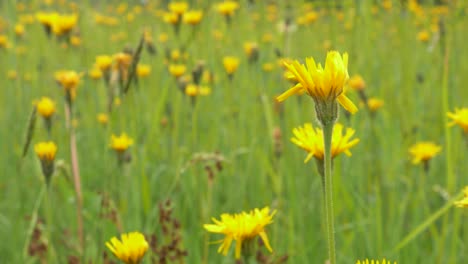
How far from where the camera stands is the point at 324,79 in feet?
2.28

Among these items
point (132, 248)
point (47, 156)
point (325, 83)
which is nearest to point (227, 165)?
point (47, 156)

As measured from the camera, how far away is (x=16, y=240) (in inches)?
73.7

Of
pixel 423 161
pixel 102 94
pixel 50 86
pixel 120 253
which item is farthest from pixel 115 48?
pixel 120 253

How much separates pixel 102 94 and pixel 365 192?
1538 mm

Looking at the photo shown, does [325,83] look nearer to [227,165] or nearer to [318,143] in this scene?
[318,143]

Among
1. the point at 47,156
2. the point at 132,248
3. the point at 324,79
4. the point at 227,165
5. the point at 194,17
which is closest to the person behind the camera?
the point at 324,79

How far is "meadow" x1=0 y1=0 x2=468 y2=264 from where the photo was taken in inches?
59.4

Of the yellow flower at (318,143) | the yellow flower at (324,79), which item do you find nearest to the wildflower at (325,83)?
the yellow flower at (324,79)

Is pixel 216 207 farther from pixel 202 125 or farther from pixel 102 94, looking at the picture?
pixel 102 94

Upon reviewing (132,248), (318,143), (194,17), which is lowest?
(132,248)

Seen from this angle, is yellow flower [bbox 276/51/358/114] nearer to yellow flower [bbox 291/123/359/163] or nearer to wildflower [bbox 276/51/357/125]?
wildflower [bbox 276/51/357/125]

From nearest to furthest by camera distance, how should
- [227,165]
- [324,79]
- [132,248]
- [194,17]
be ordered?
[324,79], [132,248], [227,165], [194,17]

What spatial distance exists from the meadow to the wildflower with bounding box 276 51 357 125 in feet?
0.82

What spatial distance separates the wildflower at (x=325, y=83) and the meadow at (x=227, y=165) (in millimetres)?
250
